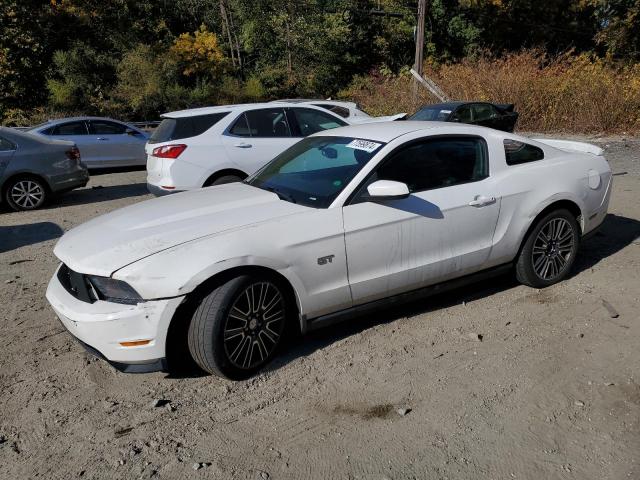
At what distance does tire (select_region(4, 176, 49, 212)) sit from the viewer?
9297 mm

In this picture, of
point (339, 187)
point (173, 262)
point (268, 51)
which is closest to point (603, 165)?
point (339, 187)

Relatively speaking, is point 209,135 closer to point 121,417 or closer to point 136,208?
point 136,208

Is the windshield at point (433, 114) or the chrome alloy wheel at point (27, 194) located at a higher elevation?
the chrome alloy wheel at point (27, 194)

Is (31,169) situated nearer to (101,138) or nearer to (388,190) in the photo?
(101,138)

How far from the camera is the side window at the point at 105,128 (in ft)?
43.0

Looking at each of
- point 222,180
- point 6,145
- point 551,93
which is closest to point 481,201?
point 222,180

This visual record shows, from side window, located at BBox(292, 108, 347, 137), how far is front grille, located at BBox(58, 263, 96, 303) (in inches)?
208

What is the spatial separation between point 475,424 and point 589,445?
0.58m

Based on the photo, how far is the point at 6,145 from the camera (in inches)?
364

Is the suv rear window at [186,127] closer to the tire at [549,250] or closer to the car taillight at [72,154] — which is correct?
the car taillight at [72,154]

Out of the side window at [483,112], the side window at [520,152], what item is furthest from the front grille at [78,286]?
the side window at [483,112]

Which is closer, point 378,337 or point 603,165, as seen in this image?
point 378,337

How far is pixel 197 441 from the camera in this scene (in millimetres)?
3104

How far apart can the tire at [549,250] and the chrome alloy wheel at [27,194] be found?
7.88 meters
